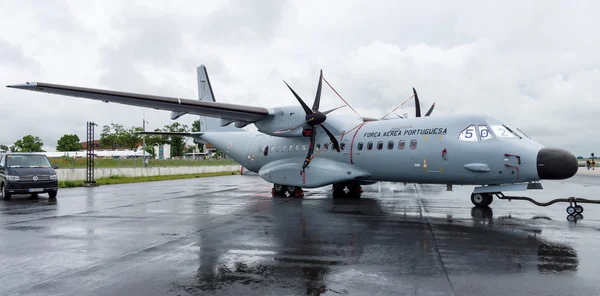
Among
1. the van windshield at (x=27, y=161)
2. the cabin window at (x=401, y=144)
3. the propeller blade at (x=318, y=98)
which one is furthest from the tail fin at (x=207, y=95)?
the cabin window at (x=401, y=144)

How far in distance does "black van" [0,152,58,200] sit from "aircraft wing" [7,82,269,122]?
4738 millimetres

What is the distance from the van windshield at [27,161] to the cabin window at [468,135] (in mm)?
16083

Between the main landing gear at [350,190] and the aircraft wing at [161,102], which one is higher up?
the aircraft wing at [161,102]

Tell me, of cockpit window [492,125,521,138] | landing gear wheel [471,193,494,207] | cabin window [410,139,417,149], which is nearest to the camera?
cockpit window [492,125,521,138]

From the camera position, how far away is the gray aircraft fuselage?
11.7 m

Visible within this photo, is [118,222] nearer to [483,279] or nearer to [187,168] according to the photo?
[483,279]

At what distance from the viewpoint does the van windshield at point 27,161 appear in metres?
16.7

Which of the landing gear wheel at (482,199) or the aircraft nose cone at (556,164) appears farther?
the landing gear wheel at (482,199)

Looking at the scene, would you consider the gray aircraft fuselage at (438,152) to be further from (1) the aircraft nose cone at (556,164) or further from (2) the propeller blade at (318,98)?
(2) the propeller blade at (318,98)

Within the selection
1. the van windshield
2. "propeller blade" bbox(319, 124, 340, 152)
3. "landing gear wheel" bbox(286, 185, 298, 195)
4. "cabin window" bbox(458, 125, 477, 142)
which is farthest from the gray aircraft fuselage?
the van windshield

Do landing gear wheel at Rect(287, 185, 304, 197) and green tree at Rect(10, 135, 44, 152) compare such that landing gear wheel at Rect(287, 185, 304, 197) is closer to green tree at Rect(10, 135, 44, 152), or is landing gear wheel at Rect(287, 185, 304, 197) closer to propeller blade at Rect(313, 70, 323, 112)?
propeller blade at Rect(313, 70, 323, 112)

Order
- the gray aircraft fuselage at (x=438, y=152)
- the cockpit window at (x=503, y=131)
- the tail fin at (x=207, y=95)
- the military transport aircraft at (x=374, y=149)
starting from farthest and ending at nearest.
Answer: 1. the tail fin at (x=207, y=95)
2. the cockpit window at (x=503, y=131)
3. the military transport aircraft at (x=374, y=149)
4. the gray aircraft fuselage at (x=438, y=152)

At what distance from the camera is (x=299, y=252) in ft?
22.9

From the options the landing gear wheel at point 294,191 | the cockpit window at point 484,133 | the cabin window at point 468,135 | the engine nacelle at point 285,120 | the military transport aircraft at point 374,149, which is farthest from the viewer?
the landing gear wheel at point 294,191
